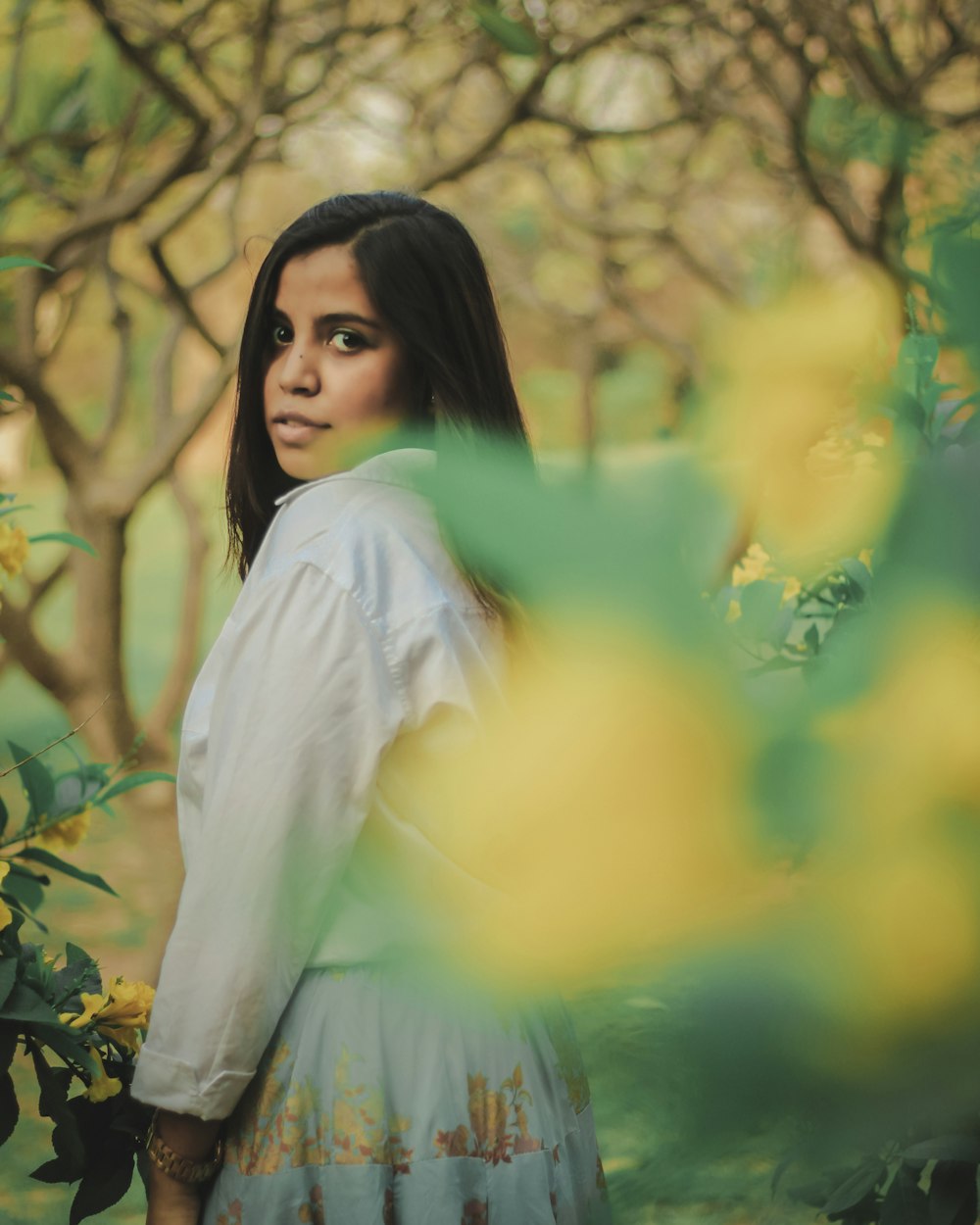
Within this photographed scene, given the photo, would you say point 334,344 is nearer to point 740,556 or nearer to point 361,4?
point 740,556

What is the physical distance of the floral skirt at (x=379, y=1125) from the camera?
864mm

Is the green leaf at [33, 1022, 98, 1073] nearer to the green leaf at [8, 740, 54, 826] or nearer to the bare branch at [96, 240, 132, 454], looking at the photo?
the green leaf at [8, 740, 54, 826]

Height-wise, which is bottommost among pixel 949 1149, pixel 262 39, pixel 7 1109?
pixel 7 1109

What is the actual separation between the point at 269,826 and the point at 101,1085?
34cm

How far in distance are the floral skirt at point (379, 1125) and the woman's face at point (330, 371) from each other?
0.37 metres

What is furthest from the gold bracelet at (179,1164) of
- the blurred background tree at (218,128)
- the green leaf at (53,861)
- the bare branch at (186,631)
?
the bare branch at (186,631)

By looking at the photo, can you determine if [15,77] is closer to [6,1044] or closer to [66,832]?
[66,832]

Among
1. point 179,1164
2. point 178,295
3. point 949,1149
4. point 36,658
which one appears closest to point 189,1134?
point 179,1164

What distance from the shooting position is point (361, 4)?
355 centimetres

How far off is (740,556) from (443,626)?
54 centimetres

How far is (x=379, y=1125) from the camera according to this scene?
34.2 inches

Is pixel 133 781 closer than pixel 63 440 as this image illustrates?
Yes

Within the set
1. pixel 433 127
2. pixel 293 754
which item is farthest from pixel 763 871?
pixel 433 127

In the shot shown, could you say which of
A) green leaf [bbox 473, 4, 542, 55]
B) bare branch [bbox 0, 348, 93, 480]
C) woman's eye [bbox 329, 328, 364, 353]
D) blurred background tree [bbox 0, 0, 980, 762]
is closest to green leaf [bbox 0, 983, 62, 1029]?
woman's eye [bbox 329, 328, 364, 353]
